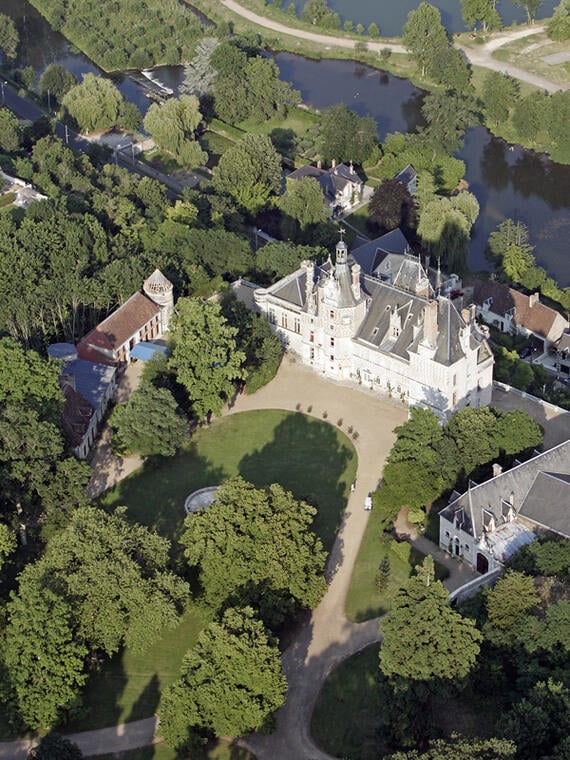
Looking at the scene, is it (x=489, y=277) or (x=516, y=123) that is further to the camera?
(x=516, y=123)

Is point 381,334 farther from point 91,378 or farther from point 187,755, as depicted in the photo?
point 187,755

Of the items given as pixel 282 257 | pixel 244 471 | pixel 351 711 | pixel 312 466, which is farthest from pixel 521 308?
pixel 351 711

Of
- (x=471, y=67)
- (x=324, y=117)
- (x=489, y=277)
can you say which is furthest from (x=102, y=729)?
(x=471, y=67)

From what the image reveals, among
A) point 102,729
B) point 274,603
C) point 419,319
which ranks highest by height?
point 419,319

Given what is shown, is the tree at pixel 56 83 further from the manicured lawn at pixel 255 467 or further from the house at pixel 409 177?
the manicured lawn at pixel 255 467

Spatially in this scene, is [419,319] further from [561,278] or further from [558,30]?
[558,30]
